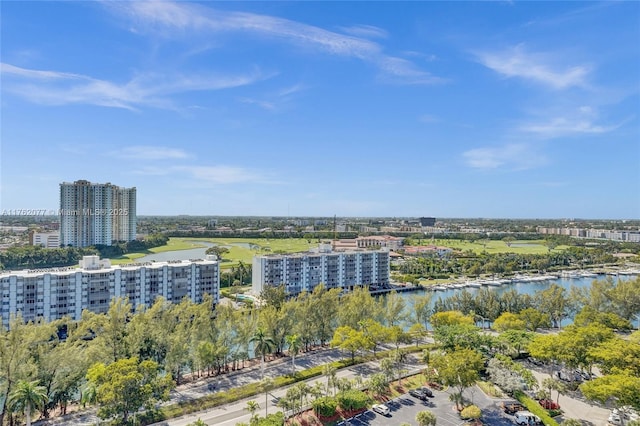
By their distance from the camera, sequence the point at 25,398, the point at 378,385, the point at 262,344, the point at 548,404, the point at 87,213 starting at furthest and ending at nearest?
the point at 87,213 → the point at 262,344 → the point at 378,385 → the point at 548,404 → the point at 25,398

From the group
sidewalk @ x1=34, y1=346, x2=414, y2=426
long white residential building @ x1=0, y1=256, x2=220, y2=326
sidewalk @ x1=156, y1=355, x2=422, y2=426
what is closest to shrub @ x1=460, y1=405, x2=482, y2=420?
sidewalk @ x1=156, y1=355, x2=422, y2=426

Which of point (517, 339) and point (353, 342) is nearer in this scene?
point (353, 342)

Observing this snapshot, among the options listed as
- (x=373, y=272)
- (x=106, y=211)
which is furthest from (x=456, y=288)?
(x=106, y=211)

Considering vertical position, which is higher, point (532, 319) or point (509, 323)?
point (509, 323)

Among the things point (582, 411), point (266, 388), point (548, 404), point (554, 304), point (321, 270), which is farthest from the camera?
point (321, 270)

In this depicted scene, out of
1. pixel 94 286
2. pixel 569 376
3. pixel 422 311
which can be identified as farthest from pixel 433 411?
pixel 94 286

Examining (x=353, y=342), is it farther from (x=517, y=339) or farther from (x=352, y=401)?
(x=517, y=339)

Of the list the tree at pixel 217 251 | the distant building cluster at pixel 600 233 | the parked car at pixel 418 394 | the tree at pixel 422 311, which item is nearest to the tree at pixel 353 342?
the parked car at pixel 418 394
